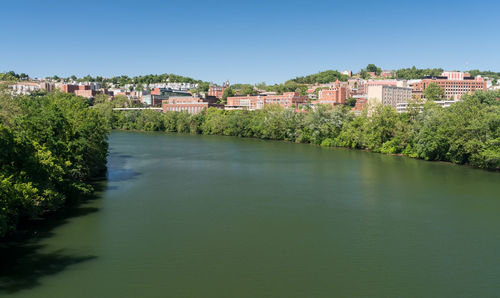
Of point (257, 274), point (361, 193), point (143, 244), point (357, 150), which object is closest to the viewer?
point (257, 274)

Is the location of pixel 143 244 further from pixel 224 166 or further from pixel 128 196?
pixel 224 166

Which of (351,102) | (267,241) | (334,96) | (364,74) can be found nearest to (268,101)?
(334,96)

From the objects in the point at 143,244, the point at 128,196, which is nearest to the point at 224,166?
the point at 128,196

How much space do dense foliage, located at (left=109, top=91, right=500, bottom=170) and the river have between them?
5.16 metres

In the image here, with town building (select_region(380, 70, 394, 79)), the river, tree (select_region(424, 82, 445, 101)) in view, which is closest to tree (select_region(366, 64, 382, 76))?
town building (select_region(380, 70, 394, 79))

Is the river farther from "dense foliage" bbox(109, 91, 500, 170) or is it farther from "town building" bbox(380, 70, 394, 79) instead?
"town building" bbox(380, 70, 394, 79)

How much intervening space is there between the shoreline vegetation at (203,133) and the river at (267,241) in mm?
1177

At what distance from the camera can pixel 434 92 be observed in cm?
8144

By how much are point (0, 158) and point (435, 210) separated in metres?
13.5

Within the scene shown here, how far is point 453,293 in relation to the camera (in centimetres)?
854

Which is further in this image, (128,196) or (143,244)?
(128,196)

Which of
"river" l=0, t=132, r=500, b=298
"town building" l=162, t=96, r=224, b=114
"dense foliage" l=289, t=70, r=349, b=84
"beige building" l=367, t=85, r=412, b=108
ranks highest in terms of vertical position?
"dense foliage" l=289, t=70, r=349, b=84

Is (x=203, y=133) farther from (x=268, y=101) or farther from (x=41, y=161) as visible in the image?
(x=41, y=161)

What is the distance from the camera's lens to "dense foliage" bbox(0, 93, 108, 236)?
949 centimetres
